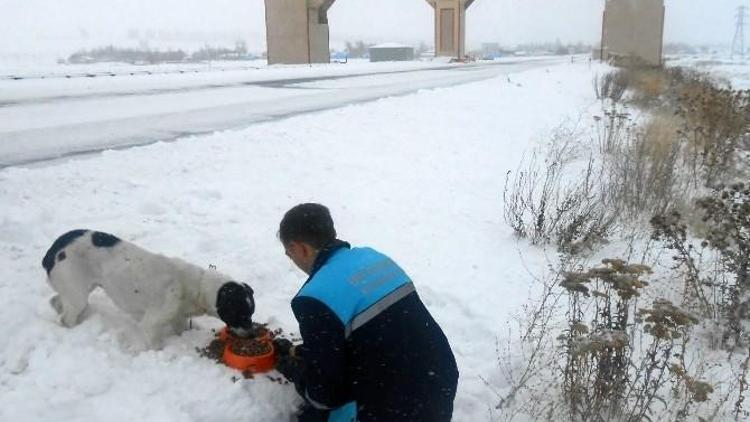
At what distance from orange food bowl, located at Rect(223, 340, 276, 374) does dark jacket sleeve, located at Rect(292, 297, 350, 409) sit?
0.73 metres

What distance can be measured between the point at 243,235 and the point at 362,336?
3.25m

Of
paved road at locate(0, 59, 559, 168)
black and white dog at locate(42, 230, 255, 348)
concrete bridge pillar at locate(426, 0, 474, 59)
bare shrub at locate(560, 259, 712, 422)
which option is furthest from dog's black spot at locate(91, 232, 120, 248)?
→ concrete bridge pillar at locate(426, 0, 474, 59)

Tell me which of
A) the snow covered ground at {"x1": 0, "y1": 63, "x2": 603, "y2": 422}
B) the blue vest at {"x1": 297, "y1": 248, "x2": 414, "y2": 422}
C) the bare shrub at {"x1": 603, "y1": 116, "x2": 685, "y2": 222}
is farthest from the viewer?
the bare shrub at {"x1": 603, "y1": 116, "x2": 685, "y2": 222}

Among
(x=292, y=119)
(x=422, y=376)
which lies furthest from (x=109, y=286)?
(x=292, y=119)

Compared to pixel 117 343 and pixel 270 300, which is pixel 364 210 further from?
pixel 117 343

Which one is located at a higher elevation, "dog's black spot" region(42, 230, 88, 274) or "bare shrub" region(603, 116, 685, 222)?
"dog's black spot" region(42, 230, 88, 274)

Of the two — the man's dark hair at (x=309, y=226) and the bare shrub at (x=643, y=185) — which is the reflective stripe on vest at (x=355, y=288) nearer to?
the man's dark hair at (x=309, y=226)

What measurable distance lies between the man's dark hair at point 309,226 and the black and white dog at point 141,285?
912mm

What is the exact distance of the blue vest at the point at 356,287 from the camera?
8.59ft

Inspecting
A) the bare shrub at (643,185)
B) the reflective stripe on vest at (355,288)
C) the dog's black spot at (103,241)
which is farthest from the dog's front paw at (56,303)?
the bare shrub at (643,185)

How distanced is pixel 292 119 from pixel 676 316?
8.18 metres

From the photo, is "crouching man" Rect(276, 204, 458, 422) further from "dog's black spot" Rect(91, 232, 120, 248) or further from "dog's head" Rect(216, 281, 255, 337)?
"dog's black spot" Rect(91, 232, 120, 248)

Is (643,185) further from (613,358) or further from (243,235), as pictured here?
(243,235)

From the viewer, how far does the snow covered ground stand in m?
3.37
